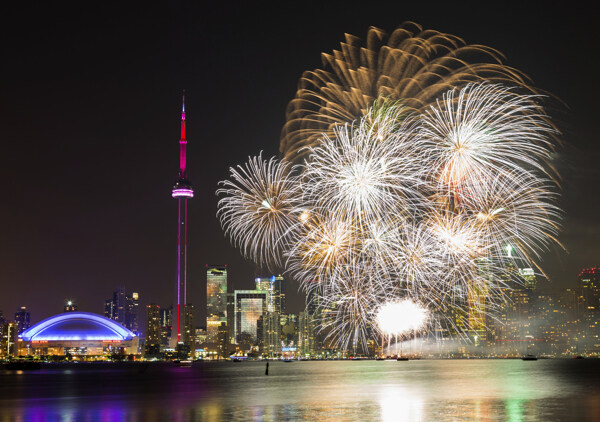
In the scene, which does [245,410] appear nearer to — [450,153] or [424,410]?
[424,410]

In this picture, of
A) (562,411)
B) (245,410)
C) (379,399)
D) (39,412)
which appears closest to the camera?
(562,411)

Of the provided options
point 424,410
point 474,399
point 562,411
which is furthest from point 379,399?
point 562,411

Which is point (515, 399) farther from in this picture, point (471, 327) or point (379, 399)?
point (471, 327)

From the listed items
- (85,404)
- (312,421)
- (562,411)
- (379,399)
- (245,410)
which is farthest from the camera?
(85,404)

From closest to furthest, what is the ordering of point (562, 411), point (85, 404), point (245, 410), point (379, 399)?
point (562, 411) < point (245, 410) < point (379, 399) < point (85, 404)

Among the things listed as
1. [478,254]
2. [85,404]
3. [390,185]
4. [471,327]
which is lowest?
[85,404]

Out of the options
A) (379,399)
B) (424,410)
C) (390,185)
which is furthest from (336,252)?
(424,410)

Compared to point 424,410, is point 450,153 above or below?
above

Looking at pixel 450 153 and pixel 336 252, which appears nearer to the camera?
pixel 450 153

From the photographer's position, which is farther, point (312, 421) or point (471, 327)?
point (471, 327)
